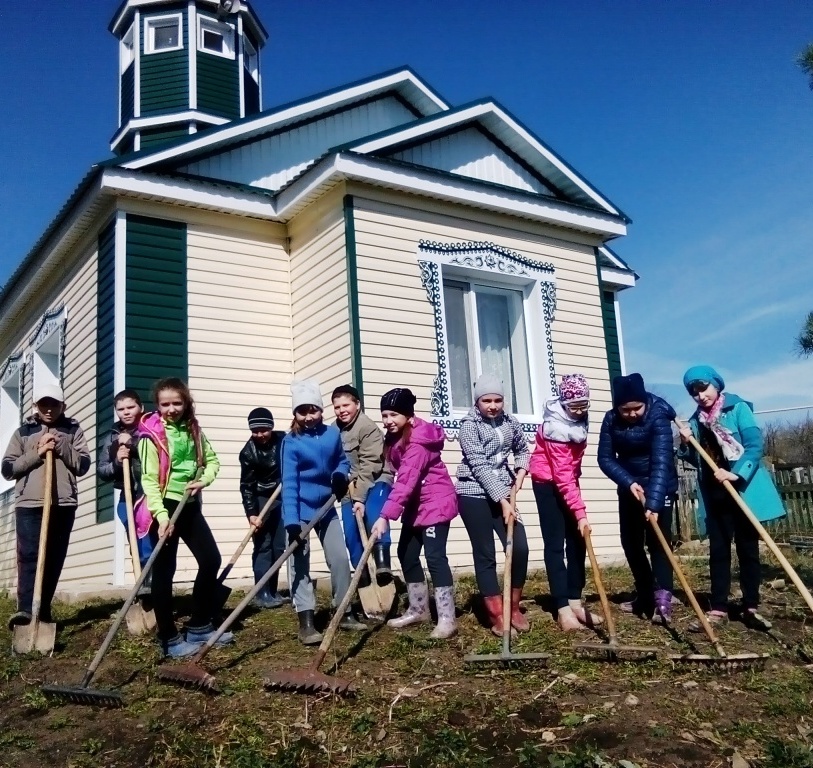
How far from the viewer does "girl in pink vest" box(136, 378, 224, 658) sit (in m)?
4.82

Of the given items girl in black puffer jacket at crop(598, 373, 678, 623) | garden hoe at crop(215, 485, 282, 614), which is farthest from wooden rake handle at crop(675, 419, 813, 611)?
garden hoe at crop(215, 485, 282, 614)

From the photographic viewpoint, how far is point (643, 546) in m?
5.46

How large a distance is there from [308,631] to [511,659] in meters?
1.33

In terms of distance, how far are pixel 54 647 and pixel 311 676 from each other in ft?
7.61

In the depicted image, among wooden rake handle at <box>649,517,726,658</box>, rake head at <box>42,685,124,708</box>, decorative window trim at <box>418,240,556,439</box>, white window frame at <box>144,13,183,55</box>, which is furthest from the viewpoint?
white window frame at <box>144,13,183,55</box>

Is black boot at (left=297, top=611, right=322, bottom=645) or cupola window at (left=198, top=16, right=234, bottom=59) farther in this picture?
cupola window at (left=198, top=16, right=234, bottom=59)

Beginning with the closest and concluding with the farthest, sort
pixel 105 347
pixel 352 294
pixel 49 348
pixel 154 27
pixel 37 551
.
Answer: pixel 37 551 → pixel 352 294 → pixel 105 347 → pixel 49 348 → pixel 154 27

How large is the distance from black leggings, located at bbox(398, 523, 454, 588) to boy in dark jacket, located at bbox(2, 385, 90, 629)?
7.61 feet

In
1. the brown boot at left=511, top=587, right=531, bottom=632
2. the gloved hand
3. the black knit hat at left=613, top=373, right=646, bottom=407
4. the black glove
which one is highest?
the black knit hat at left=613, top=373, right=646, bottom=407

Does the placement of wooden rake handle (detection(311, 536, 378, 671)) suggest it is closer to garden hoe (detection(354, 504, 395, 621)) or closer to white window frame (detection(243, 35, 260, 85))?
garden hoe (detection(354, 504, 395, 621))

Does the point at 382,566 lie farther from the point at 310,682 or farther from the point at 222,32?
the point at 222,32

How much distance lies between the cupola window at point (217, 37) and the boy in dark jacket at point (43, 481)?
10.7 meters

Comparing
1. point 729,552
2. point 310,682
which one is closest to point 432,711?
A: point 310,682

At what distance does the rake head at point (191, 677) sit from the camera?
4.20 m
